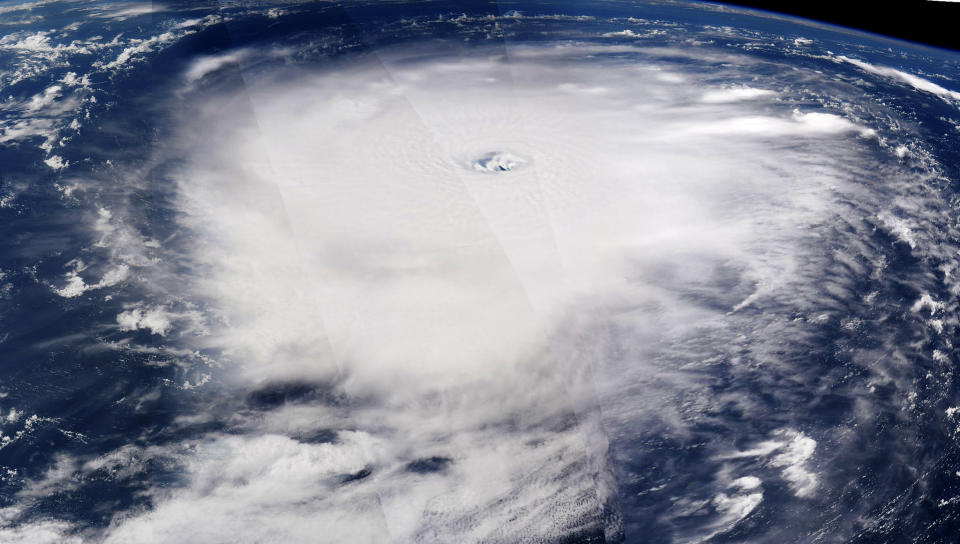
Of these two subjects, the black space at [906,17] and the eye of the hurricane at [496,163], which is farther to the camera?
the eye of the hurricane at [496,163]

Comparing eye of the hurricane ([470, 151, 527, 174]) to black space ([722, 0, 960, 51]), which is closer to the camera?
black space ([722, 0, 960, 51])

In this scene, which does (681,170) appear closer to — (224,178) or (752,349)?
(752,349)

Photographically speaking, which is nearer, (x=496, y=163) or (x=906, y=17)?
(x=906, y=17)

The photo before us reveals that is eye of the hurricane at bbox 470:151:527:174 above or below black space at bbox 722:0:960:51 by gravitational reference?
below

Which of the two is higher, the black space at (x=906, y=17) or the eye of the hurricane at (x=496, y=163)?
the black space at (x=906, y=17)

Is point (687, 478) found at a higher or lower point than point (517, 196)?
lower

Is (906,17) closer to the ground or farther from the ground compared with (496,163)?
farther from the ground

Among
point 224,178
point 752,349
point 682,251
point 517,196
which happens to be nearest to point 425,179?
point 517,196

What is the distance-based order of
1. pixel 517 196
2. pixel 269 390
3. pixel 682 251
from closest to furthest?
pixel 269 390 → pixel 682 251 → pixel 517 196
